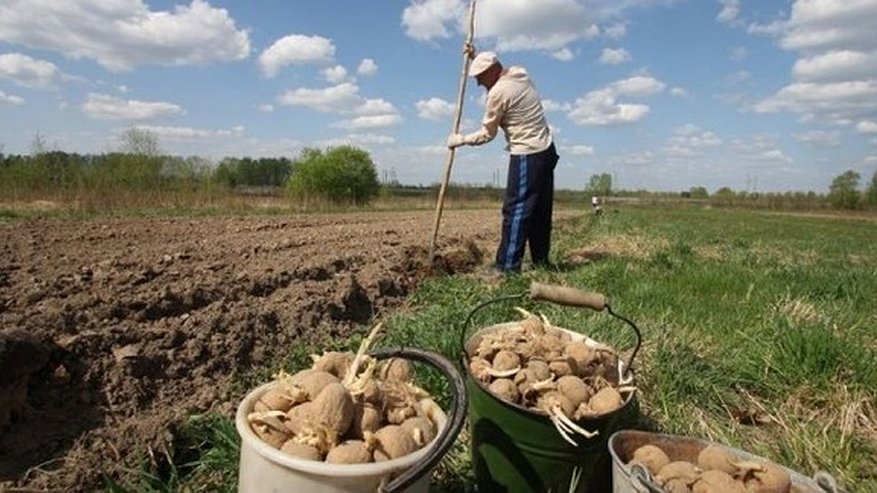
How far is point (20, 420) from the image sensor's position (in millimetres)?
2494

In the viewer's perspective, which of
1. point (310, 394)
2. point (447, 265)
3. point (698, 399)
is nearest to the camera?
point (310, 394)

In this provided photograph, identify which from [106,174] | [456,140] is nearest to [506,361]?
[456,140]

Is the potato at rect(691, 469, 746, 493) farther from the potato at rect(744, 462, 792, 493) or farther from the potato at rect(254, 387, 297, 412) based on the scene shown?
the potato at rect(254, 387, 297, 412)

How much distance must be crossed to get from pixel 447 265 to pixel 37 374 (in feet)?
15.3

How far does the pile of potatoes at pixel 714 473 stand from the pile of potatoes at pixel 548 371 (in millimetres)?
235

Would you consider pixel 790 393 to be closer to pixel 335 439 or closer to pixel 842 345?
pixel 842 345

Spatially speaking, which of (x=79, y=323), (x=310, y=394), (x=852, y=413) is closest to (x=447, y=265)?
(x=79, y=323)

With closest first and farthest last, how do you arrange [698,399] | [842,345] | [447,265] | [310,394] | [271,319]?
1. [310,394]
2. [698,399]
3. [842,345]
4. [271,319]
5. [447,265]

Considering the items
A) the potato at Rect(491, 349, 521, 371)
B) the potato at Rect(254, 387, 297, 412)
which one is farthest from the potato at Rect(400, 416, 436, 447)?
the potato at Rect(491, 349, 521, 371)

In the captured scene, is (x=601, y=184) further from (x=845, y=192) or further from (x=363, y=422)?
(x=363, y=422)

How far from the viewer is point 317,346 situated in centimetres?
365

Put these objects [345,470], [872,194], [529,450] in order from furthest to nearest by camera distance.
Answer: [872,194] < [529,450] < [345,470]

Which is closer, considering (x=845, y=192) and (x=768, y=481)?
(x=768, y=481)

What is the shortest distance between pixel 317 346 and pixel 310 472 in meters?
2.19
